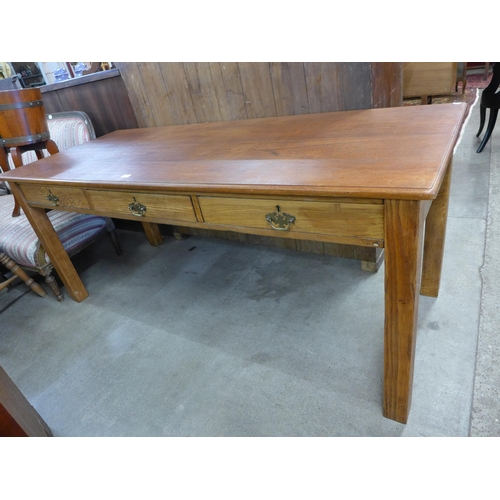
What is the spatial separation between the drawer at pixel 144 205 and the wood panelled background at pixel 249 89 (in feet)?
2.48

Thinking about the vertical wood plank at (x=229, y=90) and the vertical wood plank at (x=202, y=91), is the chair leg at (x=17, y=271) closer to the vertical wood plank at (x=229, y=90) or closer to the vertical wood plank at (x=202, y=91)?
the vertical wood plank at (x=202, y=91)

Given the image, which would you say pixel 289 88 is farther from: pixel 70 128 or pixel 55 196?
pixel 70 128

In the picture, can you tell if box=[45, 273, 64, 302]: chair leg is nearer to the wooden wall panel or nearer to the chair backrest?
the chair backrest

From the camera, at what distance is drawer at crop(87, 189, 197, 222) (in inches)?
43.7

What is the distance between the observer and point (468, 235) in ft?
5.82

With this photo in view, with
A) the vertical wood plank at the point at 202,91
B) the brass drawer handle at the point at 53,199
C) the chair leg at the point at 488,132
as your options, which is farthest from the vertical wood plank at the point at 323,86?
the chair leg at the point at 488,132

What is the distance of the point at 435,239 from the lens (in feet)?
4.26

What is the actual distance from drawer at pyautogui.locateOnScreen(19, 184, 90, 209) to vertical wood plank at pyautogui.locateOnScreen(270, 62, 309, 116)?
3.03 ft

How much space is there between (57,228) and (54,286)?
33 cm

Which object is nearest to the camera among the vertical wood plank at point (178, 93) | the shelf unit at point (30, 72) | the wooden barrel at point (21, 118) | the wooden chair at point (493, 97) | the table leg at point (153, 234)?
the wooden barrel at point (21, 118)

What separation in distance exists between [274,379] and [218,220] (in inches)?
24.8

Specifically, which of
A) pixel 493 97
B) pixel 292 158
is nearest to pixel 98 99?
pixel 292 158

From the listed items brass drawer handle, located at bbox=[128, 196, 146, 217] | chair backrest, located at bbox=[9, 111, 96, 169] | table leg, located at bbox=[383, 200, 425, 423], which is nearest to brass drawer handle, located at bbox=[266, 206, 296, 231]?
table leg, located at bbox=[383, 200, 425, 423]

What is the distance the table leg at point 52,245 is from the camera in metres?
1.64
